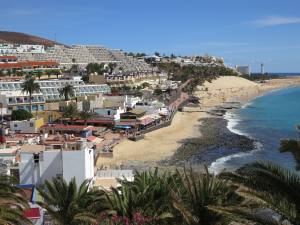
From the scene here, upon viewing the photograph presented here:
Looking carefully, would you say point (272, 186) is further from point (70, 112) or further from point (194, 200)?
point (70, 112)

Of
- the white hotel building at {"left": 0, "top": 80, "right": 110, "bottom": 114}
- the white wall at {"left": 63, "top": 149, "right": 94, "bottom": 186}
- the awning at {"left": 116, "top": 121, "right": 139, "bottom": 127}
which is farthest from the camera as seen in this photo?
the white hotel building at {"left": 0, "top": 80, "right": 110, "bottom": 114}

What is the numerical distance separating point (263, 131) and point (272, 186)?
58103 millimetres

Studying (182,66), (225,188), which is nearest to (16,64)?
(182,66)

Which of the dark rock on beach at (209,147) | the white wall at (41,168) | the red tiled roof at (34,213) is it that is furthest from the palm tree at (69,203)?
the dark rock on beach at (209,147)

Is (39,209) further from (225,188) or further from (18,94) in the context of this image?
(18,94)

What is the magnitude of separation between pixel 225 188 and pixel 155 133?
46.1 m

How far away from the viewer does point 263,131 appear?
214 feet

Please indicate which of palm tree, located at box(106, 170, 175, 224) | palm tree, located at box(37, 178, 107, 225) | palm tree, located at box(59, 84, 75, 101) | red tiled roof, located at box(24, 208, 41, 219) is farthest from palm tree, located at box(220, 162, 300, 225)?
palm tree, located at box(59, 84, 75, 101)

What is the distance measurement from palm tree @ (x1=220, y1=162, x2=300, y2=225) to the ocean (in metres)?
20.3

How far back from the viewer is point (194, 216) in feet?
35.9

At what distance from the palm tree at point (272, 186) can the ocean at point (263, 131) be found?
20331 mm

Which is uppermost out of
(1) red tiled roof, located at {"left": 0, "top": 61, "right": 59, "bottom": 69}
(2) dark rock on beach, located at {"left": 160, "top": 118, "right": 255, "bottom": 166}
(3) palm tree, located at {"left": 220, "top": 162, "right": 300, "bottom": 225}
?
(1) red tiled roof, located at {"left": 0, "top": 61, "right": 59, "bottom": 69}

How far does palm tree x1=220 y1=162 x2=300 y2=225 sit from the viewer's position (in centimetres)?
803

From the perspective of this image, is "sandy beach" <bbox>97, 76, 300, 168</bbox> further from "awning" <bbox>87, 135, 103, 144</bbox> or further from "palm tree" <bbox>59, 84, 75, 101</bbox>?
"palm tree" <bbox>59, 84, 75, 101</bbox>
